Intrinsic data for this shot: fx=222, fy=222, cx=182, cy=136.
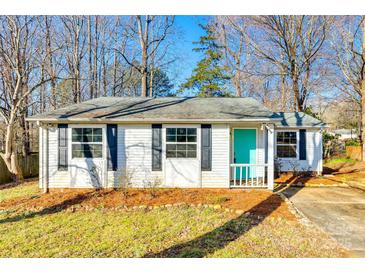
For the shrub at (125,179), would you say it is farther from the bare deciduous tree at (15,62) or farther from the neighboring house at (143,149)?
the bare deciduous tree at (15,62)

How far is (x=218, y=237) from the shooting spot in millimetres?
4379

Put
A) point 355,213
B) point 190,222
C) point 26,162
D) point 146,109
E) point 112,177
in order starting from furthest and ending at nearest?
point 26,162, point 146,109, point 112,177, point 355,213, point 190,222

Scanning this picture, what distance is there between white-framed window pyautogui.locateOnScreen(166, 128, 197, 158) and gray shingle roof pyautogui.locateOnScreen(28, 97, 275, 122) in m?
0.50

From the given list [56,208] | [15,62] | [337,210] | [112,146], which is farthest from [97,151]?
[337,210]

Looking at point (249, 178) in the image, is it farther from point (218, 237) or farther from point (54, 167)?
point (54, 167)

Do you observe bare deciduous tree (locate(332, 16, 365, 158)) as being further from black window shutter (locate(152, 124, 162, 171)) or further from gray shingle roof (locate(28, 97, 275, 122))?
black window shutter (locate(152, 124, 162, 171))

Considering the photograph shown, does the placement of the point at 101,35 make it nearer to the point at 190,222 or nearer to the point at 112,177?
the point at 112,177

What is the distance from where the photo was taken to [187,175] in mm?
7875

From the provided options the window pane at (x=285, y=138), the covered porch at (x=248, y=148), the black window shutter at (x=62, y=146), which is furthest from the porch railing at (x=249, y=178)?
the black window shutter at (x=62, y=146)

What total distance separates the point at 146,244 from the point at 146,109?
552cm

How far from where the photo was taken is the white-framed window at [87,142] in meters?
7.73

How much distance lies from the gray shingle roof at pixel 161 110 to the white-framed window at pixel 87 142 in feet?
1.73

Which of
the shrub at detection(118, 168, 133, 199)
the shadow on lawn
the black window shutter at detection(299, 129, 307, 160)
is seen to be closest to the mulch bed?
the shadow on lawn

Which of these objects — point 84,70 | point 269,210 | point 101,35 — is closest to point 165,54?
point 101,35
